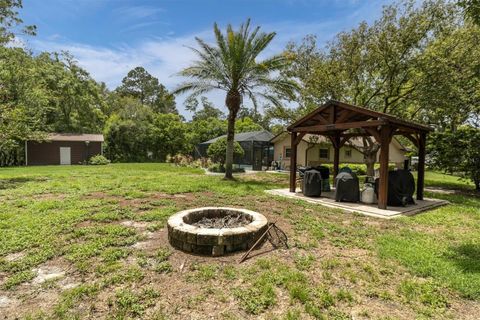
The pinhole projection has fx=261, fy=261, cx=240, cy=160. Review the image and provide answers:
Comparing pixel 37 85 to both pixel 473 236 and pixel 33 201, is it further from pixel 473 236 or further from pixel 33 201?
pixel 473 236

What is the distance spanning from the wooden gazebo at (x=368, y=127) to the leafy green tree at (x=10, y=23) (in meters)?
11.3

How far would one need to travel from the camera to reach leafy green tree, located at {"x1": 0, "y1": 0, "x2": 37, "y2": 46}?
9.86 meters

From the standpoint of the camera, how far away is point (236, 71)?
11422 millimetres

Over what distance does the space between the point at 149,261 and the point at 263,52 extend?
Result: 1050 centimetres

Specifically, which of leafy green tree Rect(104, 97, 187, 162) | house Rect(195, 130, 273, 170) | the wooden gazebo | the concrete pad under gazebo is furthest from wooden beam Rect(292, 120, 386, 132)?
leafy green tree Rect(104, 97, 187, 162)

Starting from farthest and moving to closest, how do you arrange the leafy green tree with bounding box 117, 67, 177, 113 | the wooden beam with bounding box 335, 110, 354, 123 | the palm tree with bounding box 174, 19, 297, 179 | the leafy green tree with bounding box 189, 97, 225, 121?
the leafy green tree with bounding box 189, 97, 225, 121, the leafy green tree with bounding box 117, 67, 177, 113, the palm tree with bounding box 174, 19, 297, 179, the wooden beam with bounding box 335, 110, 354, 123

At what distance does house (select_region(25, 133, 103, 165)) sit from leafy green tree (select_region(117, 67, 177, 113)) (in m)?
19.6

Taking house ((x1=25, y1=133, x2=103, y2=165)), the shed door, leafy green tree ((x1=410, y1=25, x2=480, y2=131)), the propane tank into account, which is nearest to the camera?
the propane tank

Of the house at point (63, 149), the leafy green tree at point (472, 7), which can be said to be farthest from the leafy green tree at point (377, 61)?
the house at point (63, 149)

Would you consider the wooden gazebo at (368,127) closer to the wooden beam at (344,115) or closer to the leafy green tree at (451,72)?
the wooden beam at (344,115)

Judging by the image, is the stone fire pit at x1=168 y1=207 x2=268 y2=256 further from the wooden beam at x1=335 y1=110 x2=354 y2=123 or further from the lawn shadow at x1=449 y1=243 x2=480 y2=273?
the wooden beam at x1=335 y1=110 x2=354 y2=123

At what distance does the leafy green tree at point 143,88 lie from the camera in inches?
1640

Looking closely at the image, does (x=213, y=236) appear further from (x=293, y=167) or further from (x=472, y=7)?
(x=293, y=167)

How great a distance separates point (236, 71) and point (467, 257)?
389 inches
